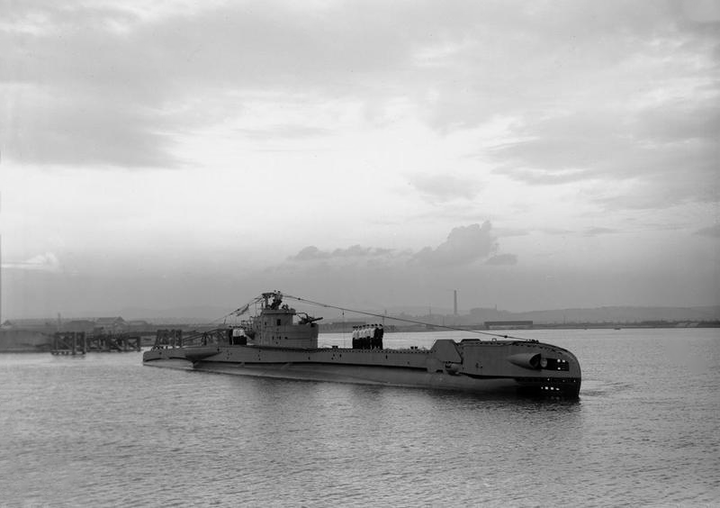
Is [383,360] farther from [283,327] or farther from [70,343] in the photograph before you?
[70,343]

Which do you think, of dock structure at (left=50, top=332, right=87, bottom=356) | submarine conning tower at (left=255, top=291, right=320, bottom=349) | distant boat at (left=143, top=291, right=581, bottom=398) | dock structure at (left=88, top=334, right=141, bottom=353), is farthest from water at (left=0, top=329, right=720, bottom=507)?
dock structure at (left=88, top=334, right=141, bottom=353)

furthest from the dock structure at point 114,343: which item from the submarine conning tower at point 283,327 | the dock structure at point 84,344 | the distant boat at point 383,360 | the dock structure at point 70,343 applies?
the submarine conning tower at point 283,327

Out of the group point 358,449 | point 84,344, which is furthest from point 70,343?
point 358,449

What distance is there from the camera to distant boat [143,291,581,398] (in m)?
46.4

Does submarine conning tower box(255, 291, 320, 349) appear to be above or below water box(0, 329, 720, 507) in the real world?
above

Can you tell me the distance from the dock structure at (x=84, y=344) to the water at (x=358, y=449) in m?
84.5

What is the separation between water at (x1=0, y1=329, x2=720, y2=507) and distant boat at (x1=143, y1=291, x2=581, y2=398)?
2035 millimetres

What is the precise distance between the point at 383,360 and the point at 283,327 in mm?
13603

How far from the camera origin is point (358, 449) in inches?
1259

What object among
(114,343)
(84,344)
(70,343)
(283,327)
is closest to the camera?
(283,327)

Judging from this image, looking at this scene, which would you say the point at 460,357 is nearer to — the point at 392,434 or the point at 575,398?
the point at 575,398

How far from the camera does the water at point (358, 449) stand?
24.9 meters

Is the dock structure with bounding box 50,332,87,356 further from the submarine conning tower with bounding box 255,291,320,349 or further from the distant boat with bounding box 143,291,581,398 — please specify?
the submarine conning tower with bounding box 255,291,320,349

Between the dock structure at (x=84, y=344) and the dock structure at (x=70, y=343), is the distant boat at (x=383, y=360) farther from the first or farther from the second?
the dock structure at (x=84, y=344)
